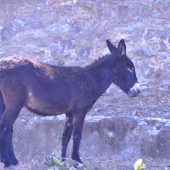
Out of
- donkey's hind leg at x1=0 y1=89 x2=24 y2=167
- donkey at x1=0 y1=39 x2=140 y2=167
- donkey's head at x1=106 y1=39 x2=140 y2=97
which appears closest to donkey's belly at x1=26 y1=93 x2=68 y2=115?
donkey at x1=0 y1=39 x2=140 y2=167

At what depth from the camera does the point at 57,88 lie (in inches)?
289

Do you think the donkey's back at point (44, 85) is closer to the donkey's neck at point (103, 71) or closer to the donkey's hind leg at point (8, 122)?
the donkey's hind leg at point (8, 122)

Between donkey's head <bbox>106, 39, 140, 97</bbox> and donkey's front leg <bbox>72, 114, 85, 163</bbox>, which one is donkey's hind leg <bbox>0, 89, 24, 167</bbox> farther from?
donkey's head <bbox>106, 39, 140, 97</bbox>

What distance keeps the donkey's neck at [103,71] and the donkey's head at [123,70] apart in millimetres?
71

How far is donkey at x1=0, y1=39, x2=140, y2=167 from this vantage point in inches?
272

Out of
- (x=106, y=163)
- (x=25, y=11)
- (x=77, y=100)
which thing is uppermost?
(x=25, y=11)

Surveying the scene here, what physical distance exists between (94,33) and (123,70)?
10.4ft

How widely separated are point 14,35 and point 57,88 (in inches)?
154

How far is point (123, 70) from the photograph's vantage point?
26.0 ft

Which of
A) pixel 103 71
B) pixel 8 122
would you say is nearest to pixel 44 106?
pixel 8 122

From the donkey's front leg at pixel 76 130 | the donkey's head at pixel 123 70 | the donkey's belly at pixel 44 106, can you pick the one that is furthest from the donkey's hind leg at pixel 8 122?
the donkey's head at pixel 123 70

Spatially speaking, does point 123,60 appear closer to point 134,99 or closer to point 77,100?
point 77,100

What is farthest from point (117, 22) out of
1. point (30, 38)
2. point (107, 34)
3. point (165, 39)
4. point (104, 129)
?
point (104, 129)

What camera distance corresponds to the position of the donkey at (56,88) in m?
6.91
